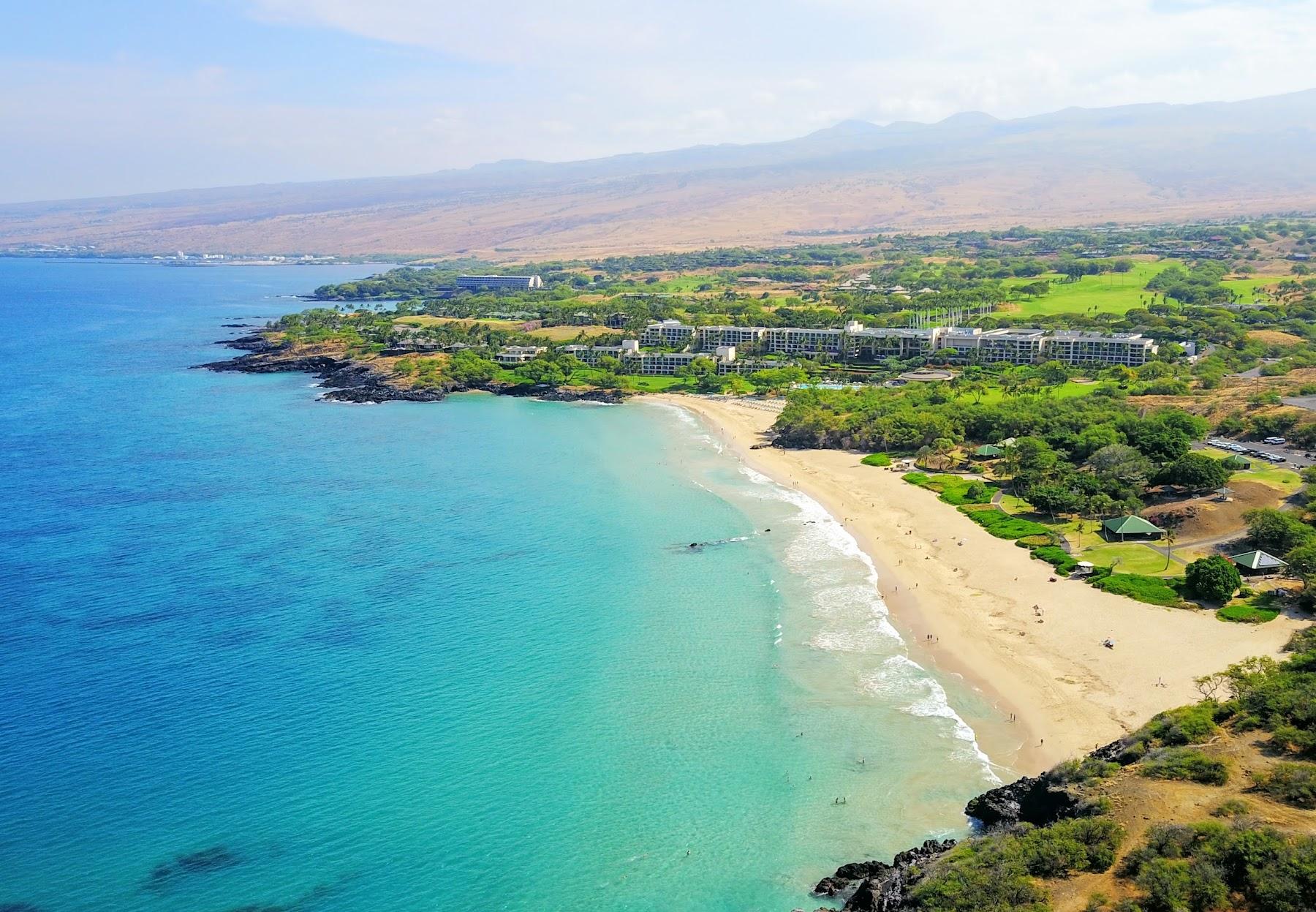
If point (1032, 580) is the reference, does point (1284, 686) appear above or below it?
above

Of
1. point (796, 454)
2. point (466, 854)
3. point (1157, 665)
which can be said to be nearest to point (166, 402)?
point (796, 454)

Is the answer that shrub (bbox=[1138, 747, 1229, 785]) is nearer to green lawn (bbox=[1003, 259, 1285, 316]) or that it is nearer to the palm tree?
the palm tree

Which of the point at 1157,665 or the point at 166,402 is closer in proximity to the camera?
the point at 1157,665

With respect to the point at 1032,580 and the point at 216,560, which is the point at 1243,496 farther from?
the point at 216,560

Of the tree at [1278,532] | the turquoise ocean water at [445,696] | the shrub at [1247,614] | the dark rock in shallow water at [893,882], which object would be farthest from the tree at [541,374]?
the dark rock in shallow water at [893,882]

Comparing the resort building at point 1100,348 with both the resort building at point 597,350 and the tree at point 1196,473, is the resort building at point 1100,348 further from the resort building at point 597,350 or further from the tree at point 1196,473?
the resort building at point 597,350

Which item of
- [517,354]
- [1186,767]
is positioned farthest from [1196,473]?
[517,354]
